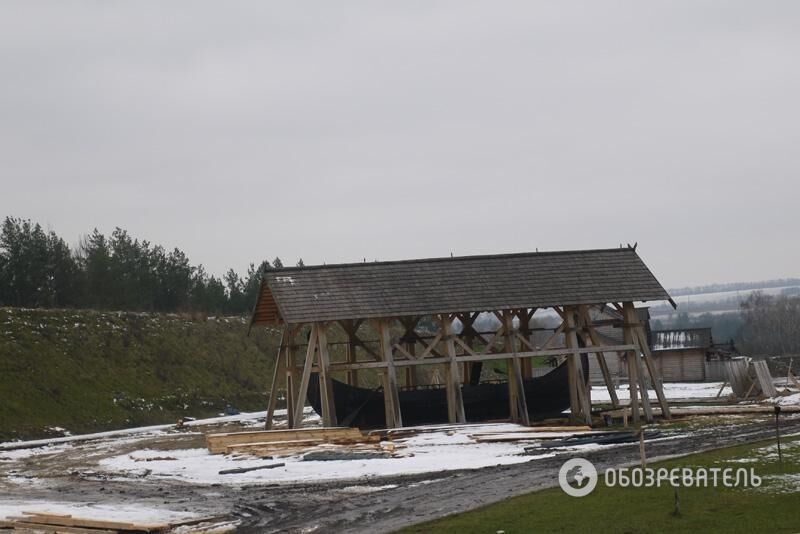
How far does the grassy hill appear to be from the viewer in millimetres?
47000

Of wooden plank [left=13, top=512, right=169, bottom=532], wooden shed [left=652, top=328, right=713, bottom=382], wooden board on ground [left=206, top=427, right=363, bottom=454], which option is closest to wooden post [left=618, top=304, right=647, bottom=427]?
wooden board on ground [left=206, top=427, right=363, bottom=454]

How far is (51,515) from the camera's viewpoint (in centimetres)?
1948

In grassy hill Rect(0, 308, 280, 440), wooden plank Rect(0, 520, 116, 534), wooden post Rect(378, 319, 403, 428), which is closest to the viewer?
wooden plank Rect(0, 520, 116, 534)

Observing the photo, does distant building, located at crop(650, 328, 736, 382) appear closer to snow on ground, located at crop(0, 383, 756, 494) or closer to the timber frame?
the timber frame

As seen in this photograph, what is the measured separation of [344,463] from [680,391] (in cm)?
3428

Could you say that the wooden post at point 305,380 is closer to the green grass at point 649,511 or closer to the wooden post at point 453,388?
the wooden post at point 453,388

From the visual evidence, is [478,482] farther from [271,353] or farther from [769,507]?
[271,353]

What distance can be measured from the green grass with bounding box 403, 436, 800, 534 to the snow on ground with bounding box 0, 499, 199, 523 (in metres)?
5.05

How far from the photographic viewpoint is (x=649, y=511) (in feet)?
56.4

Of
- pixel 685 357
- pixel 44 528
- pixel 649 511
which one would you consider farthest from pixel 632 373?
pixel 685 357

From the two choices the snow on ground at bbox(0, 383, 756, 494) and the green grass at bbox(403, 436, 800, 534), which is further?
the snow on ground at bbox(0, 383, 756, 494)

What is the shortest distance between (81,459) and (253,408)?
2259 cm

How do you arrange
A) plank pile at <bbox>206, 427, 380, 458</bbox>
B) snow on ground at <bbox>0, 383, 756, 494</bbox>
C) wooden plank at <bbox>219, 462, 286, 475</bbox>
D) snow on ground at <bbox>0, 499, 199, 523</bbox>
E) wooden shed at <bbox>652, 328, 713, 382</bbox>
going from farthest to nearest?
1. wooden shed at <bbox>652, 328, 713, 382</bbox>
2. plank pile at <bbox>206, 427, 380, 458</bbox>
3. wooden plank at <bbox>219, 462, 286, 475</bbox>
4. snow on ground at <bbox>0, 383, 756, 494</bbox>
5. snow on ground at <bbox>0, 499, 199, 523</bbox>

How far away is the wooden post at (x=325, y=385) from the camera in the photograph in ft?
116
